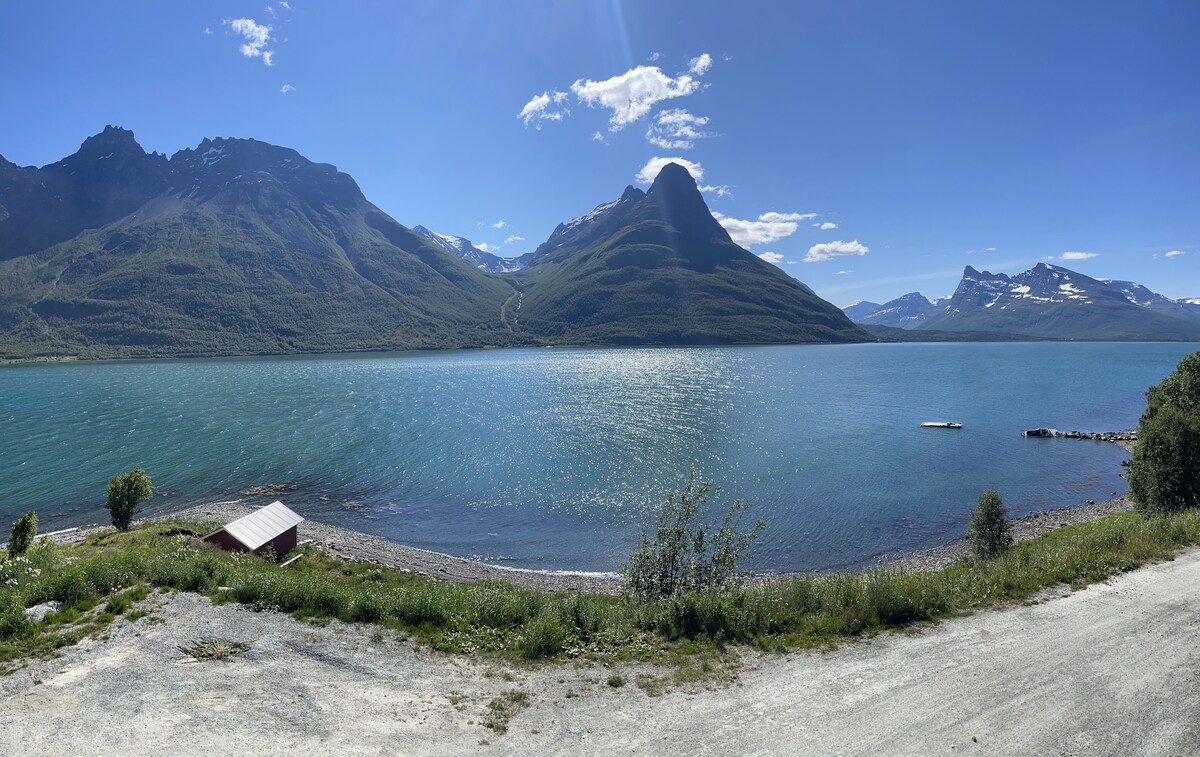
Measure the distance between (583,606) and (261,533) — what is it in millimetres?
24103

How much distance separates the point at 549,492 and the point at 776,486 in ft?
78.8

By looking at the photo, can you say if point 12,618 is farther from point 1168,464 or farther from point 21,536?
point 1168,464

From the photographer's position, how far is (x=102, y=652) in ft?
50.2

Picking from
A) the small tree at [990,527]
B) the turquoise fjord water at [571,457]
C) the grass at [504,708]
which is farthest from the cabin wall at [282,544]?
the small tree at [990,527]

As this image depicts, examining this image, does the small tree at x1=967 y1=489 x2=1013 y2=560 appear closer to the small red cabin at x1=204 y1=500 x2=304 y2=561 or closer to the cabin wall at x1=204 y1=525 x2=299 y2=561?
the cabin wall at x1=204 y1=525 x2=299 y2=561

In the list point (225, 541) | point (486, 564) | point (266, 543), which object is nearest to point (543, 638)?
point (266, 543)

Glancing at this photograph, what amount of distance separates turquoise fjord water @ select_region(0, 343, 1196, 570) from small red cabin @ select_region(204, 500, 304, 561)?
11.7m

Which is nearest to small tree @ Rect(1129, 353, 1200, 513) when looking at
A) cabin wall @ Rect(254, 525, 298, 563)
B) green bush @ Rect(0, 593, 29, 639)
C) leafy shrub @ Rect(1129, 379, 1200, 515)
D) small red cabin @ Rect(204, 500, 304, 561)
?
leafy shrub @ Rect(1129, 379, 1200, 515)

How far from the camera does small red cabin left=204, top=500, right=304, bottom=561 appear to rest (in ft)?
103

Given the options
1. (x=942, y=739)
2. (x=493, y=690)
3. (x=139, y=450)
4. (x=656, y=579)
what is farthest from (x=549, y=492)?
(x=139, y=450)

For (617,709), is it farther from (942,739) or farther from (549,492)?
(549,492)

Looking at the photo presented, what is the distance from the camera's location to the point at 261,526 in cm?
3353

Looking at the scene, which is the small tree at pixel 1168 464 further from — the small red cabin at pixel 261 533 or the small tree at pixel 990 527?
the small red cabin at pixel 261 533

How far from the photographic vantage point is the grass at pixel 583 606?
16.7 m
